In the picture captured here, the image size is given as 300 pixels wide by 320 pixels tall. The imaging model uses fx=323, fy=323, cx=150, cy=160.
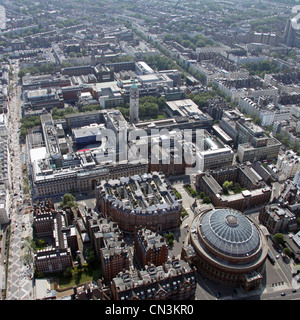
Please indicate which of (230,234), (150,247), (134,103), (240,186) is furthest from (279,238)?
(134,103)

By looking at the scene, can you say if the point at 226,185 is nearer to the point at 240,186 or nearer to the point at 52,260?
the point at 240,186

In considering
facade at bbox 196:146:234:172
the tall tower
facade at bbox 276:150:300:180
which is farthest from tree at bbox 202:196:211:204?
the tall tower

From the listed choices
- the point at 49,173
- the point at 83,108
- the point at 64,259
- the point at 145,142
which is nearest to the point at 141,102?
the point at 83,108

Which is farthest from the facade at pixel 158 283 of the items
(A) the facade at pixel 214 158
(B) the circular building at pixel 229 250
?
(A) the facade at pixel 214 158

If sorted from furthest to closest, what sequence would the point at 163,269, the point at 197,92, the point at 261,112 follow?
1. the point at 197,92
2. the point at 261,112
3. the point at 163,269

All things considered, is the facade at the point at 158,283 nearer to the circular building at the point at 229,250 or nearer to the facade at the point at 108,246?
the facade at the point at 108,246

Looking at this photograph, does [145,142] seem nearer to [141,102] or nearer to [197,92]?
[141,102]
